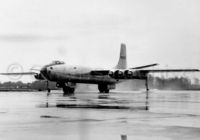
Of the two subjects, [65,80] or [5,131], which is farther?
[65,80]

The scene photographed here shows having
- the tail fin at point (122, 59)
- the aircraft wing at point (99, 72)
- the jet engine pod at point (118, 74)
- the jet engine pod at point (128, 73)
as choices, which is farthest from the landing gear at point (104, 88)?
the tail fin at point (122, 59)

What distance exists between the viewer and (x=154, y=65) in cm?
5094

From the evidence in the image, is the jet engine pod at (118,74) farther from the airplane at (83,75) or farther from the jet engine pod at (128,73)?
the jet engine pod at (128,73)

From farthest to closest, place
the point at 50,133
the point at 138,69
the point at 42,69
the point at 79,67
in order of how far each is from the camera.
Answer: the point at 138,69, the point at 79,67, the point at 42,69, the point at 50,133

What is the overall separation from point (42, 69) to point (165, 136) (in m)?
35.9

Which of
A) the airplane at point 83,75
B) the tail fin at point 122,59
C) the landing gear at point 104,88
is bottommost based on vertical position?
the landing gear at point 104,88

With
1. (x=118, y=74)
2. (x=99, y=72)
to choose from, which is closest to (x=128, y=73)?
(x=118, y=74)

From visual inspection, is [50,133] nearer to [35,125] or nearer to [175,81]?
[35,125]

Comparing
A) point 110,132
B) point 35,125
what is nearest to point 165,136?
point 110,132

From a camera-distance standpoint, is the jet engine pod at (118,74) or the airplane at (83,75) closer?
the airplane at (83,75)

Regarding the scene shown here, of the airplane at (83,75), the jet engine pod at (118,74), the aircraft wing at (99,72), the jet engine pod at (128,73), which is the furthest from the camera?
the aircraft wing at (99,72)

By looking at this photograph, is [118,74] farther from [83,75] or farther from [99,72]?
[83,75]

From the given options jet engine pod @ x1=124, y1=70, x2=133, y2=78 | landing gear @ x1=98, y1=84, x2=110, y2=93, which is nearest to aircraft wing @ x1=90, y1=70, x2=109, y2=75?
jet engine pod @ x1=124, y1=70, x2=133, y2=78

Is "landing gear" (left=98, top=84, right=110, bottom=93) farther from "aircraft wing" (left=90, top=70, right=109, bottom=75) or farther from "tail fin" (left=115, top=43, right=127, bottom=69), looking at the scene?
"tail fin" (left=115, top=43, right=127, bottom=69)
